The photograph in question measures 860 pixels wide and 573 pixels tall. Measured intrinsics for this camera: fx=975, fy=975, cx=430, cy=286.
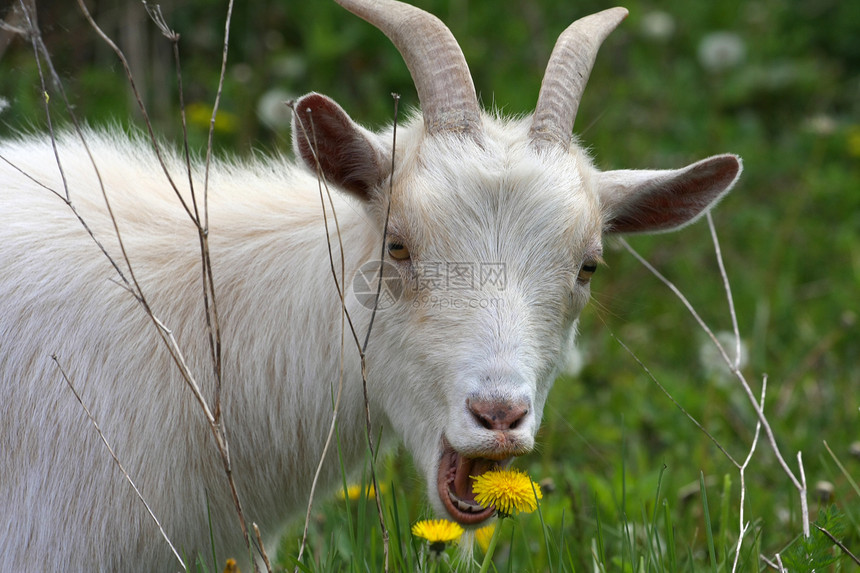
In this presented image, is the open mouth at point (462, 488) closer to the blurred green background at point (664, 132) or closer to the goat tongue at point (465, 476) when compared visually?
the goat tongue at point (465, 476)

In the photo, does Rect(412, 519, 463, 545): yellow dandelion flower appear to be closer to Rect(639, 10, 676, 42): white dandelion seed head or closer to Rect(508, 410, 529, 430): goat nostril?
Rect(508, 410, 529, 430): goat nostril

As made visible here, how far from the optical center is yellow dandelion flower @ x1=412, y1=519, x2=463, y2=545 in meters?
2.88

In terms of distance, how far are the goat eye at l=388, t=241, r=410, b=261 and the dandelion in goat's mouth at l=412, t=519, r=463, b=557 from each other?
0.81m

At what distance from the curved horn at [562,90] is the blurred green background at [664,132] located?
1.89 meters

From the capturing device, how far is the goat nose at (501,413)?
2.62m

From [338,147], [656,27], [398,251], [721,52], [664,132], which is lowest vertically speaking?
[398,251]

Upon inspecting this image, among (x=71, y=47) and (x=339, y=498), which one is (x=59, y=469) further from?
(x=71, y=47)

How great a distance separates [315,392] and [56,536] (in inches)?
36.1

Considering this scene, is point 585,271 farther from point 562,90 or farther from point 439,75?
point 439,75

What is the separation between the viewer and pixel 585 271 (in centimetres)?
315

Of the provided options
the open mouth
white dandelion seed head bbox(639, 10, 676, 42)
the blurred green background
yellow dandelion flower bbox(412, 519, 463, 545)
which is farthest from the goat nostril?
white dandelion seed head bbox(639, 10, 676, 42)

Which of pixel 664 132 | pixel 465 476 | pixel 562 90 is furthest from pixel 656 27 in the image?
pixel 465 476

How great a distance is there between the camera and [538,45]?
7.71m

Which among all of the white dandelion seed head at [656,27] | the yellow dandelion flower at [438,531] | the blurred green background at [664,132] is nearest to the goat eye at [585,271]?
the yellow dandelion flower at [438,531]
